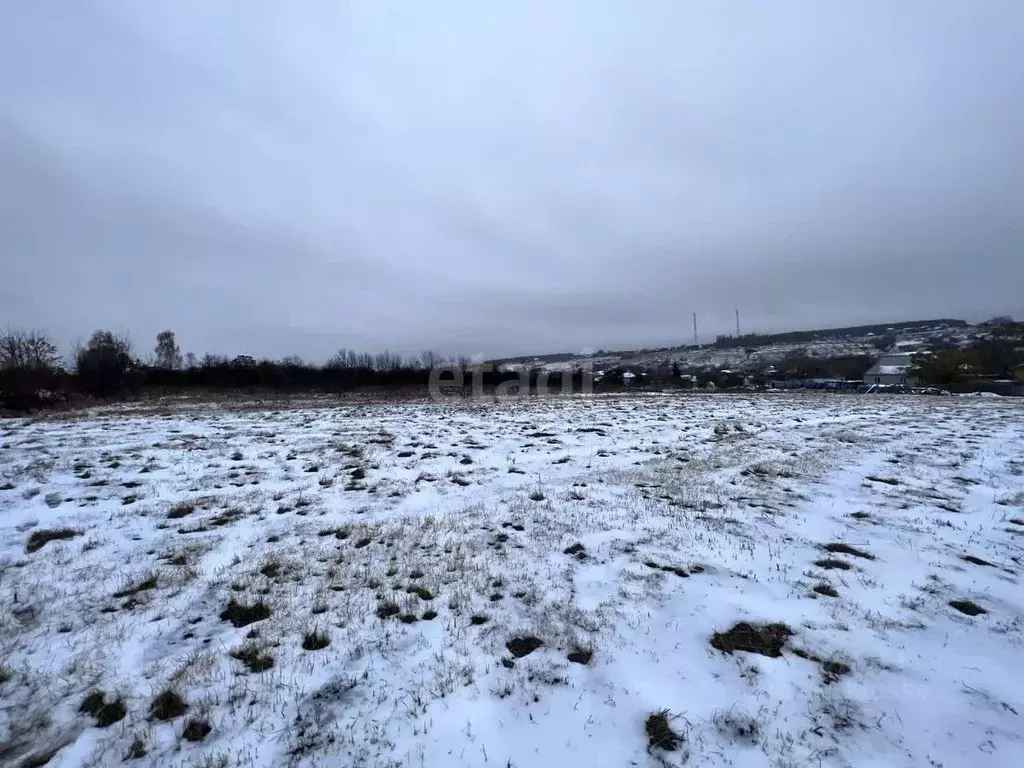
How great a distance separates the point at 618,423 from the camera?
20.1m

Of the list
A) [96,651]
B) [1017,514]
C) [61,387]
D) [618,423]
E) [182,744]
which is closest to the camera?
[182,744]

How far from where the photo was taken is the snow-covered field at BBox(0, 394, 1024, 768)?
338 centimetres

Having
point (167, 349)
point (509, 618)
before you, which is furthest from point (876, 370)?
point (167, 349)

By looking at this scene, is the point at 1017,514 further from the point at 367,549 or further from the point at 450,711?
the point at 367,549

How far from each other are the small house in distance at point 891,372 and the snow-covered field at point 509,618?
7463 cm

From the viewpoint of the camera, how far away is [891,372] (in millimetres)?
77062

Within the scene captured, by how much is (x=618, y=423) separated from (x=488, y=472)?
10.3 metres

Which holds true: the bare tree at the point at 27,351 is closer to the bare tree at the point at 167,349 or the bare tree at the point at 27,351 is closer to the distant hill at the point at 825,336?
the bare tree at the point at 167,349

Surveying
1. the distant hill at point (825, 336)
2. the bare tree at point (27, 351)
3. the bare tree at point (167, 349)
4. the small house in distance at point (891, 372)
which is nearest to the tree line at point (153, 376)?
the bare tree at point (27, 351)

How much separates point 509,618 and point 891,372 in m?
97.0

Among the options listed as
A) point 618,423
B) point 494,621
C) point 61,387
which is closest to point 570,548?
point 494,621

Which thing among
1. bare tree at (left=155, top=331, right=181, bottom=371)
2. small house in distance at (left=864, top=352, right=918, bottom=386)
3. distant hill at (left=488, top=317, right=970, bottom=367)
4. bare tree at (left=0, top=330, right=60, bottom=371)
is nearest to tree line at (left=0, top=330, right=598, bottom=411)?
bare tree at (left=0, top=330, right=60, bottom=371)

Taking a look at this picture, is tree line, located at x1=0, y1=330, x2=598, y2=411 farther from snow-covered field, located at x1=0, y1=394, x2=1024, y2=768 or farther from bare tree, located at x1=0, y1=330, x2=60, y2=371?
snow-covered field, located at x1=0, y1=394, x2=1024, y2=768

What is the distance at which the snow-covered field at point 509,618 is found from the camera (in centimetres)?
338
